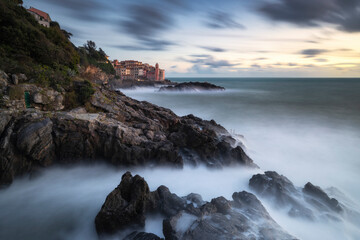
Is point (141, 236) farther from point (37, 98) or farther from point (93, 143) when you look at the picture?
point (37, 98)

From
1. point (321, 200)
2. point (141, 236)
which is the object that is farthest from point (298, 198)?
point (141, 236)

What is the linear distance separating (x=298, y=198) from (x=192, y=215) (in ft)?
19.8

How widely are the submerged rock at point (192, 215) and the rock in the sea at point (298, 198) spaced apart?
1.80 metres

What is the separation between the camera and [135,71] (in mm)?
98500

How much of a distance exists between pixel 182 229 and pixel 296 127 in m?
21.7

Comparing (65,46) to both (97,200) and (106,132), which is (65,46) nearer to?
(106,132)

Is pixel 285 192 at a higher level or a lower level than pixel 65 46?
lower

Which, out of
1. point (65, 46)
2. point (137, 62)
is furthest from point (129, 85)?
point (65, 46)

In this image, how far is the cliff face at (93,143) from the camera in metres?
9.66

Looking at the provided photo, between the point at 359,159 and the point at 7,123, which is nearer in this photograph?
the point at 7,123

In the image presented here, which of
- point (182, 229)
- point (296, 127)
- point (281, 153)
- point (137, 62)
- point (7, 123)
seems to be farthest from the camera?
point (137, 62)

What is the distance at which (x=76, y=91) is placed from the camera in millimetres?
14172

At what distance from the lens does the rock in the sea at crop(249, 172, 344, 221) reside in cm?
862

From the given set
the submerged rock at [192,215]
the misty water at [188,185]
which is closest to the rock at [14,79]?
the misty water at [188,185]
